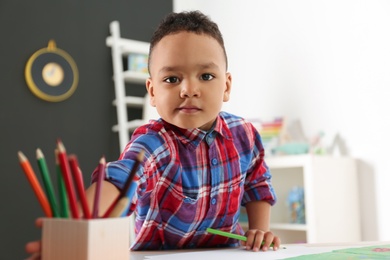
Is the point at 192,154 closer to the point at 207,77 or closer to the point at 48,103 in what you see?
the point at 207,77

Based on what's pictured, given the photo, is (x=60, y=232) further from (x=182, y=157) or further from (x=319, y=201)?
(x=319, y=201)

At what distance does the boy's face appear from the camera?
902 mm

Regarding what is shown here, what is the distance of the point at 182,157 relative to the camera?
1.00m

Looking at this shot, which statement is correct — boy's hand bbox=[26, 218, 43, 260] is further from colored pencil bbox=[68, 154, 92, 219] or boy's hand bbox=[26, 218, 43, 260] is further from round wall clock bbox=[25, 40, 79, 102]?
round wall clock bbox=[25, 40, 79, 102]

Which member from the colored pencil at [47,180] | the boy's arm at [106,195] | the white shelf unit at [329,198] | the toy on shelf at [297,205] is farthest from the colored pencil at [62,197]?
the toy on shelf at [297,205]

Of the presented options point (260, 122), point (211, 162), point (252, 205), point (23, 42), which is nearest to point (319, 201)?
point (260, 122)

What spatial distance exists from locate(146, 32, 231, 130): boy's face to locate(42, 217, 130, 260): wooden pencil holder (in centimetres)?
37

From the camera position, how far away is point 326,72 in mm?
2928

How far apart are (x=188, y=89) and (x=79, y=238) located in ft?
1.36

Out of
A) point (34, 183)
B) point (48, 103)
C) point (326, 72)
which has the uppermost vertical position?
point (326, 72)

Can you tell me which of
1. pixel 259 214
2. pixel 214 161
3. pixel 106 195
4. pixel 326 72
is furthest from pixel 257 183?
pixel 326 72

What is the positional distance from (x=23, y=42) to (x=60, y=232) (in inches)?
114

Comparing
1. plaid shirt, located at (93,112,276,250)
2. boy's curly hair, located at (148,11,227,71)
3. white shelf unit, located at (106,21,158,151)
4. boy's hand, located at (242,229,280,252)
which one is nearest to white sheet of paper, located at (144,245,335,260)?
boy's hand, located at (242,229,280,252)

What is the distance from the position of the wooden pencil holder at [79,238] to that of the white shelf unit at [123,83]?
2.72 metres
